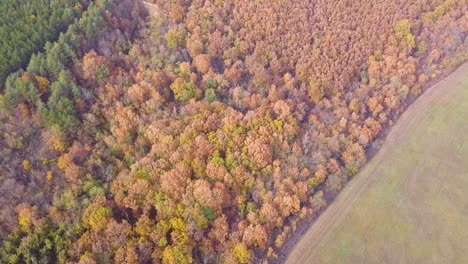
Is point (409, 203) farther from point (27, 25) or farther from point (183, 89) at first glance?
point (27, 25)

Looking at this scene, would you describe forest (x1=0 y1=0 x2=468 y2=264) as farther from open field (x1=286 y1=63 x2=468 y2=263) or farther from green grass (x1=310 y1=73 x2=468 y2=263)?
green grass (x1=310 y1=73 x2=468 y2=263)

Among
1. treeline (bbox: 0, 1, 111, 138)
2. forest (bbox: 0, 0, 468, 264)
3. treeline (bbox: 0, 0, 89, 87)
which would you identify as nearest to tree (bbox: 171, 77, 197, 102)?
forest (bbox: 0, 0, 468, 264)

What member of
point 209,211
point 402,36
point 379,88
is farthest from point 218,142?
point 402,36

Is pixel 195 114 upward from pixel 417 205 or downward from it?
upward

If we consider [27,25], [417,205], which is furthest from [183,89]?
[417,205]

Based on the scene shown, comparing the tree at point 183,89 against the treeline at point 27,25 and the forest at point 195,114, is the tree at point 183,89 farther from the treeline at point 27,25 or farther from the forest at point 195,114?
the treeline at point 27,25

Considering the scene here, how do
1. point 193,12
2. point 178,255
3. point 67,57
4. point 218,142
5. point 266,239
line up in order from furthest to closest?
1. point 193,12
2. point 67,57
3. point 218,142
4. point 266,239
5. point 178,255

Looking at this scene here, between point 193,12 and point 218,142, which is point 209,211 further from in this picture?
point 193,12
